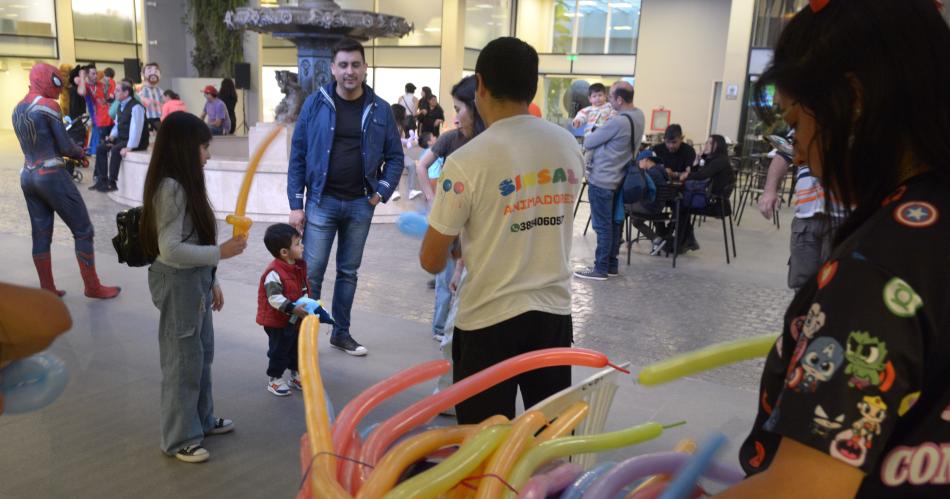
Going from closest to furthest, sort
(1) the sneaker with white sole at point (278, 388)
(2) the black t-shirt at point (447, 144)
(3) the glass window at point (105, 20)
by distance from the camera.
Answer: (1) the sneaker with white sole at point (278, 388) < (2) the black t-shirt at point (447, 144) < (3) the glass window at point (105, 20)

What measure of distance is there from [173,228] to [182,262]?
153 mm

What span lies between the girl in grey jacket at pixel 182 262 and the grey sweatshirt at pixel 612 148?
4.61 m

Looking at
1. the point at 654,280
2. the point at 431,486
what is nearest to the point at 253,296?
the point at 654,280

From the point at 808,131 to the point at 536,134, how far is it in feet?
5.16

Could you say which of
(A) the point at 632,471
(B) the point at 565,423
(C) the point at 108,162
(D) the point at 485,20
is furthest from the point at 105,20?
(A) the point at 632,471

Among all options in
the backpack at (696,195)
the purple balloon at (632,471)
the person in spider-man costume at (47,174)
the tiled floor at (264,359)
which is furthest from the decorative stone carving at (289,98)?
the purple balloon at (632,471)

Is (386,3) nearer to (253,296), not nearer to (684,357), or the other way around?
(253,296)

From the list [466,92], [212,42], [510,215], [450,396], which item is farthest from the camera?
[212,42]

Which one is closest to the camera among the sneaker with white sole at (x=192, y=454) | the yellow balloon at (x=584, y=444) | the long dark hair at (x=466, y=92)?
the yellow balloon at (x=584, y=444)

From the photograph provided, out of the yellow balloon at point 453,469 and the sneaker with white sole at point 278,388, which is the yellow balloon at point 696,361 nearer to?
the yellow balloon at point 453,469

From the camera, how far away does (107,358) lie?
15.0 ft

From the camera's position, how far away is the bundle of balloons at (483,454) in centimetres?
134

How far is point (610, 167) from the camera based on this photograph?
286 inches

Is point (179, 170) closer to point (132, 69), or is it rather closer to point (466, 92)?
point (466, 92)
